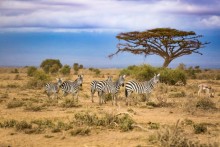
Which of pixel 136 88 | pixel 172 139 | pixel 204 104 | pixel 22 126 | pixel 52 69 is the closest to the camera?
pixel 172 139

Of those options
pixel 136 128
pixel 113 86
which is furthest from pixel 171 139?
pixel 113 86

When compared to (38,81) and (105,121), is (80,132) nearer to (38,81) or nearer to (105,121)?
(105,121)

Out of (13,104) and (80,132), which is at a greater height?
(13,104)

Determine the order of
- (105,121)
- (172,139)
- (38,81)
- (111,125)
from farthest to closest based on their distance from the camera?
(38,81), (105,121), (111,125), (172,139)

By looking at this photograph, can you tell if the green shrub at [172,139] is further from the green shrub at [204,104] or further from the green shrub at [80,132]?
the green shrub at [204,104]

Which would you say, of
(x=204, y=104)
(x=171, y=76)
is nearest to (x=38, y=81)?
(x=171, y=76)

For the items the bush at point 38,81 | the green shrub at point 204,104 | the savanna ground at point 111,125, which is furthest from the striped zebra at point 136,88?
the bush at point 38,81

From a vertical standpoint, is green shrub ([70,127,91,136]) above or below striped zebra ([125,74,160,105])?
below

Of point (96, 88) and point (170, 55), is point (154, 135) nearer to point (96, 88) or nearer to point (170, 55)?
point (96, 88)

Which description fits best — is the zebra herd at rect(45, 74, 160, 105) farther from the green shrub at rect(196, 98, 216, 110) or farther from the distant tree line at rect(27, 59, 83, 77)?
the distant tree line at rect(27, 59, 83, 77)

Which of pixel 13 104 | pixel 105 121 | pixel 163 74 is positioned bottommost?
pixel 105 121

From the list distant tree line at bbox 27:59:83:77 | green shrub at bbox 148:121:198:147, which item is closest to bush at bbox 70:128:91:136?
green shrub at bbox 148:121:198:147

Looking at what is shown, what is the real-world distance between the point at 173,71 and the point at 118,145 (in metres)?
21.5

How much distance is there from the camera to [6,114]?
15.9m
